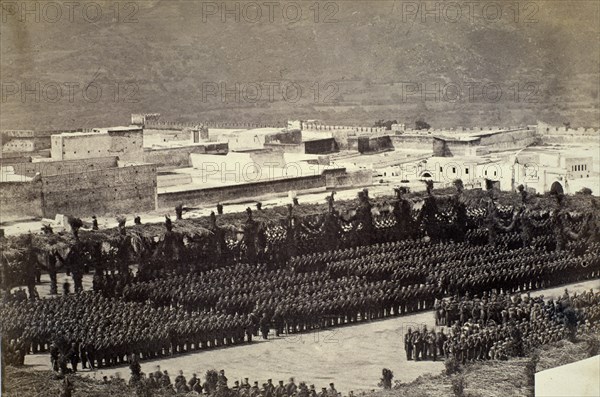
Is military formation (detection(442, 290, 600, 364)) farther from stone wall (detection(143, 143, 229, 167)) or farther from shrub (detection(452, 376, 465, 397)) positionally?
stone wall (detection(143, 143, 229, 167))

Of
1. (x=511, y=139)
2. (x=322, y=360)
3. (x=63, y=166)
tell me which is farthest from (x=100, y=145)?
(x=511, y=139)

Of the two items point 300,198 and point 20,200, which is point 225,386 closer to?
point 300,198

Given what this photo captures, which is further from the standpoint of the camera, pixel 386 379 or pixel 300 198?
pixel 300 198

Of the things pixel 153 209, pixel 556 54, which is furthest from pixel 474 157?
pixel 153 209

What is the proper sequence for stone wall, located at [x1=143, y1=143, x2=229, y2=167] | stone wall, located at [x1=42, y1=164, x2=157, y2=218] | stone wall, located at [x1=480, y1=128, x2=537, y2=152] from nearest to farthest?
stone wall, located at [x1=42, y1=164, x2=157, y2=218], stone wall, located at [x1=143, y1=143, x2=229, y2=167], stone wall, located at [x1=480, y1=128, x2=537, y2=152]

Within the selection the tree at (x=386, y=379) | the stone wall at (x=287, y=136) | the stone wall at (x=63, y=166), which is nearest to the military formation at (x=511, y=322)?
the tree at (x=386, y=379)

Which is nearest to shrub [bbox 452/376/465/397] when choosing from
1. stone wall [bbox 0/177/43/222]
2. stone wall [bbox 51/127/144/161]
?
stone wall [bbox 51/127/144/161]

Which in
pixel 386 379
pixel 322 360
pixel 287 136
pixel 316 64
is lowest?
pixel 386 379
